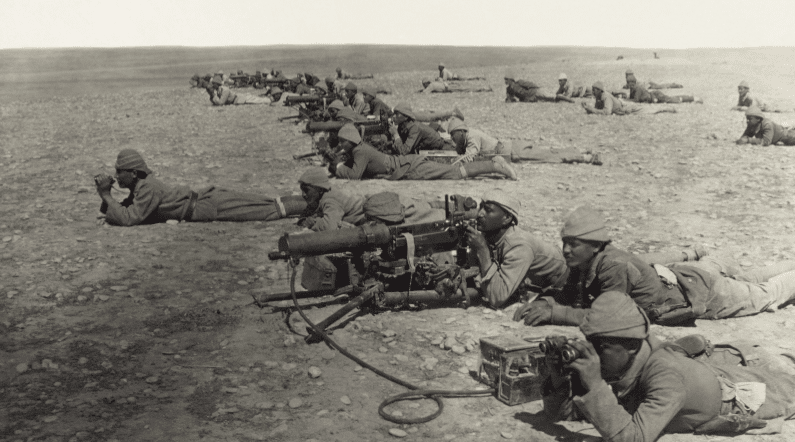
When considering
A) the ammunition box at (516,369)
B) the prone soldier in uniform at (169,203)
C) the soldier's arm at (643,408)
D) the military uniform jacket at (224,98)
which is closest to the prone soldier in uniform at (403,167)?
the prone soldier in uniform at (169,203)

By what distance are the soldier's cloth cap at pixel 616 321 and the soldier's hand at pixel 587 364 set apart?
4.2 inches

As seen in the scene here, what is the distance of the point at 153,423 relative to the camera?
15.4 ft

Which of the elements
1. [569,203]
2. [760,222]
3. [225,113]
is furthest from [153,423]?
[225,113]

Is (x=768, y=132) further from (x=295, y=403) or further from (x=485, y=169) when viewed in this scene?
(x=295, y=403)

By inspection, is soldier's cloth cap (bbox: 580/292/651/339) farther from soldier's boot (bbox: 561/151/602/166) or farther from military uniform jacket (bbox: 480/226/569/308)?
soldier's boot (bbox: 561/151/602/166)

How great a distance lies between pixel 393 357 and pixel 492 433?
1.39 m

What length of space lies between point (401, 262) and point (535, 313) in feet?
4.36

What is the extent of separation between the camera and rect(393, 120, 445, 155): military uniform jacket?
45.2 ft

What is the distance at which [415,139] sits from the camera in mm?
13805

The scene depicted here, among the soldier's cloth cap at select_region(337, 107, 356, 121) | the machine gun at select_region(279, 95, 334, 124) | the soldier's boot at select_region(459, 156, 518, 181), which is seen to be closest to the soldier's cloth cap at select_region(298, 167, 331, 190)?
the soldier's boot at select_region(459, 156, 518, 181)

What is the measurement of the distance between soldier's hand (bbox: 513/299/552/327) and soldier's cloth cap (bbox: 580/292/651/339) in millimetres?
2341

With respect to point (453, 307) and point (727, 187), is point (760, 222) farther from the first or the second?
point (453, 307)

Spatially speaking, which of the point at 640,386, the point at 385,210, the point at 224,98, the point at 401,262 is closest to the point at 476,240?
the point at 401,262

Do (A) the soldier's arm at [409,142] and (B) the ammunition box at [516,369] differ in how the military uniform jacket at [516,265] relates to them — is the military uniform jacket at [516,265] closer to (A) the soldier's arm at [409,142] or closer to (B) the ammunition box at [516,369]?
(B) the ammunition box at [516,369]
